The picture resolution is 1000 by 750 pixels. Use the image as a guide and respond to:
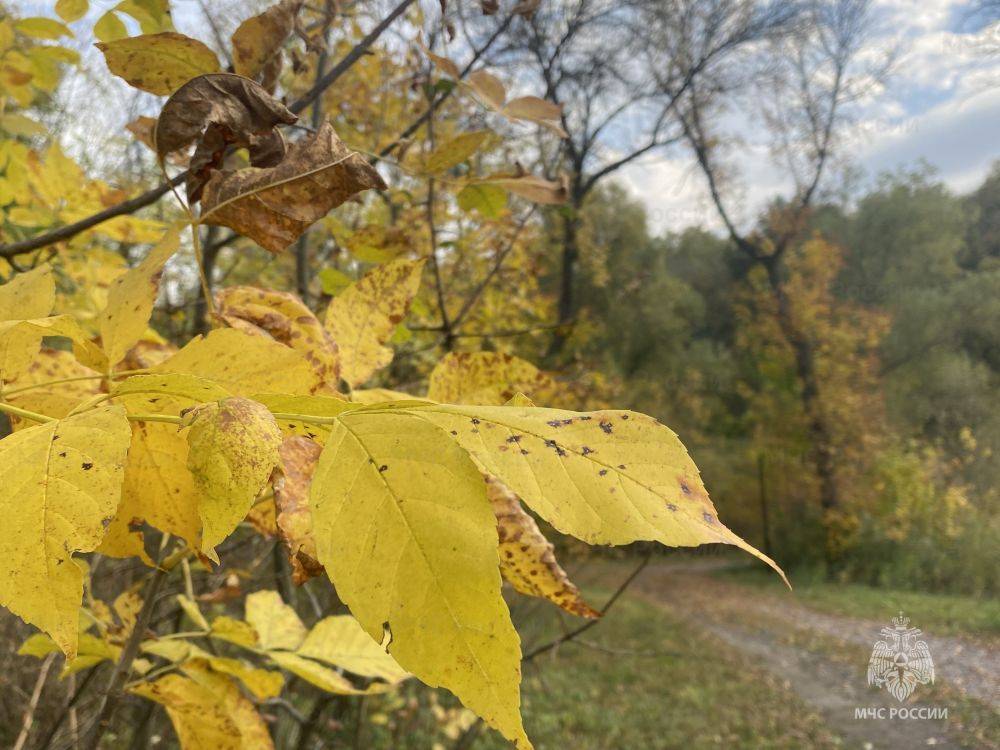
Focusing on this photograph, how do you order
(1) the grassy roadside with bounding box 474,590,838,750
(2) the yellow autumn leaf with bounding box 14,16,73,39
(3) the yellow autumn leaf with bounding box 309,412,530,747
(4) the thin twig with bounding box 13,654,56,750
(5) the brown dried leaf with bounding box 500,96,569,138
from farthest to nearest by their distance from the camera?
1. (1) the grassy roadside with bounding box 474,590,838,750
2. (2) the yellow autumn leaf with bounding box 14,16,73,39
3. (4) the thin twig with bounding box 13,654,56,750
4. (5) the brown dried leaf with bounding box 500,96,569,138
5. (3) the yellow autumn leaf with bounding box 309,412,530,747

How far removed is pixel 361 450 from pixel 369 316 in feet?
0.91

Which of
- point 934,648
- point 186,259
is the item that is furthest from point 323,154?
point 934,648

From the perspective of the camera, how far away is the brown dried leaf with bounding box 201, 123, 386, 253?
308 millimetres

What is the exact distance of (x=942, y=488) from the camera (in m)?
8.97

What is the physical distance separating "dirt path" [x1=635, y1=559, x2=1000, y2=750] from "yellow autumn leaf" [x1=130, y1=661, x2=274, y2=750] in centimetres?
479

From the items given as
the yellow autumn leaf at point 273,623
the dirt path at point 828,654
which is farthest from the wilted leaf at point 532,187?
the dirt path at point 828,654

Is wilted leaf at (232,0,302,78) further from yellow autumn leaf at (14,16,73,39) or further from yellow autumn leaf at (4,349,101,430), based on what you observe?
yellow autumn leaf at (14,16,73,39)

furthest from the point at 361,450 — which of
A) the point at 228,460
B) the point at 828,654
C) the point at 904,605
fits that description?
the point at 904,605

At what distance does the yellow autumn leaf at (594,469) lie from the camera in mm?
190

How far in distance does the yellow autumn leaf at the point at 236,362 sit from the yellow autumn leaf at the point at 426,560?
0.41ft

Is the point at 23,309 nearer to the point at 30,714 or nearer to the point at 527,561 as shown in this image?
the point at 527,561

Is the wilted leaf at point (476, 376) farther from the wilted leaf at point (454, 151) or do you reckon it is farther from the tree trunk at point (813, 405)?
the tree trunk at point (813, 405)

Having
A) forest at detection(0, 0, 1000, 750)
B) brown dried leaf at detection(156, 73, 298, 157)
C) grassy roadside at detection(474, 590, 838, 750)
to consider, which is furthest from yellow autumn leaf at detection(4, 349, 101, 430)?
grassy roadside at detection(474, 590, 838, 750)

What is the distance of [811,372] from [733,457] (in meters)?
1.97
